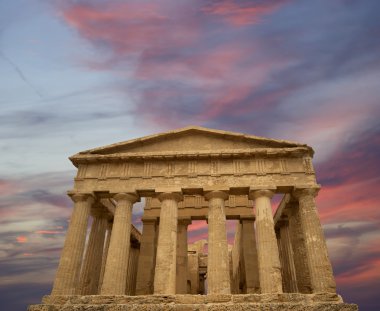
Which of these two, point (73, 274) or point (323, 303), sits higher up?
point (73, 274)

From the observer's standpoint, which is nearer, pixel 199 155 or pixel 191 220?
pixel 199 155

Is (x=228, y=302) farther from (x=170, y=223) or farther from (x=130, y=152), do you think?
(x=130, y=152)

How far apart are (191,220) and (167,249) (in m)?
5.35

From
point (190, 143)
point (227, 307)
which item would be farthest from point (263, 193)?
point (227, 307)

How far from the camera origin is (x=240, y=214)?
20812 millimetres

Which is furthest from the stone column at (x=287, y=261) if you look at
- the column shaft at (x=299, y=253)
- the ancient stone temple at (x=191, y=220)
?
the column shaft at (x=299, y=253)

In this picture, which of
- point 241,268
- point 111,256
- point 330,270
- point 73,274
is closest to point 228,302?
point 330,270

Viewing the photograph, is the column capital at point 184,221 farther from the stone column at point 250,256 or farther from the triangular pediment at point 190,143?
the triangular pediment at point 190,143

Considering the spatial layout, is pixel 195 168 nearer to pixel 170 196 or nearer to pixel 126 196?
pixel 170 196

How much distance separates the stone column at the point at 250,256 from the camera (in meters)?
18.4

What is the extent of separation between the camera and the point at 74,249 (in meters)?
16.2

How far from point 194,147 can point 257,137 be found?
3.57 metres

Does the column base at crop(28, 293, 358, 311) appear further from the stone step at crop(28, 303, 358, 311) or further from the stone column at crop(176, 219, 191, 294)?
the stone column at crop(176, 219, 191, 294)

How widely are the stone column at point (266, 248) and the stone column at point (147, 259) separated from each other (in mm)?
7235
